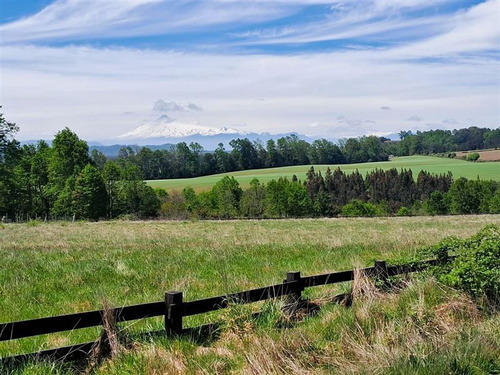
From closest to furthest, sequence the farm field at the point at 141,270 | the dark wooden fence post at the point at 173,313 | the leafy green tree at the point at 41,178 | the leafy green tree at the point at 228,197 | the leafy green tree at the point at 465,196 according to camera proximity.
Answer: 1. the dark wooden fence post at the point at 173,313
2. the farm field at the point at 141,270
3. the leafy green tree at the point at 41,178
4. the leafy green tree at the point at 228,197
5. the leafy green tree at the point at 465,196

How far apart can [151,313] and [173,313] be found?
0.89 feet

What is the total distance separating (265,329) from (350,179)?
485 ft

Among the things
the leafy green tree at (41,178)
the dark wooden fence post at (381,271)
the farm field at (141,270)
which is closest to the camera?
the dark wooden fence post at (381,271)

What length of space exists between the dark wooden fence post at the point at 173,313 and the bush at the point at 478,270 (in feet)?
13.5

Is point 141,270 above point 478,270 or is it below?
below

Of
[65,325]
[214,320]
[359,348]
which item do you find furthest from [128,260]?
[359,348]

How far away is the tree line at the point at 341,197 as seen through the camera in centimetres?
11269

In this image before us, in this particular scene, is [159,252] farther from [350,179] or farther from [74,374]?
[350,179]

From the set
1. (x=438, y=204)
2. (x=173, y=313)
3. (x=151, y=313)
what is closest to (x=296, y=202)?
(x=438, y=204)

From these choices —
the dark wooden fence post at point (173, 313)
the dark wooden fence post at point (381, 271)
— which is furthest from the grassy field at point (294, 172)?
the dark wooden fence post at point (173, 313)

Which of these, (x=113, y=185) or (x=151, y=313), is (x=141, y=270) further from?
(x=113, y=185)

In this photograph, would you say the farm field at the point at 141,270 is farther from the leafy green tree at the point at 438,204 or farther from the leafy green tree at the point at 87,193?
the leafy green tree at the point at 438,204

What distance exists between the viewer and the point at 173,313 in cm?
632

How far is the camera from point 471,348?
5.37m
